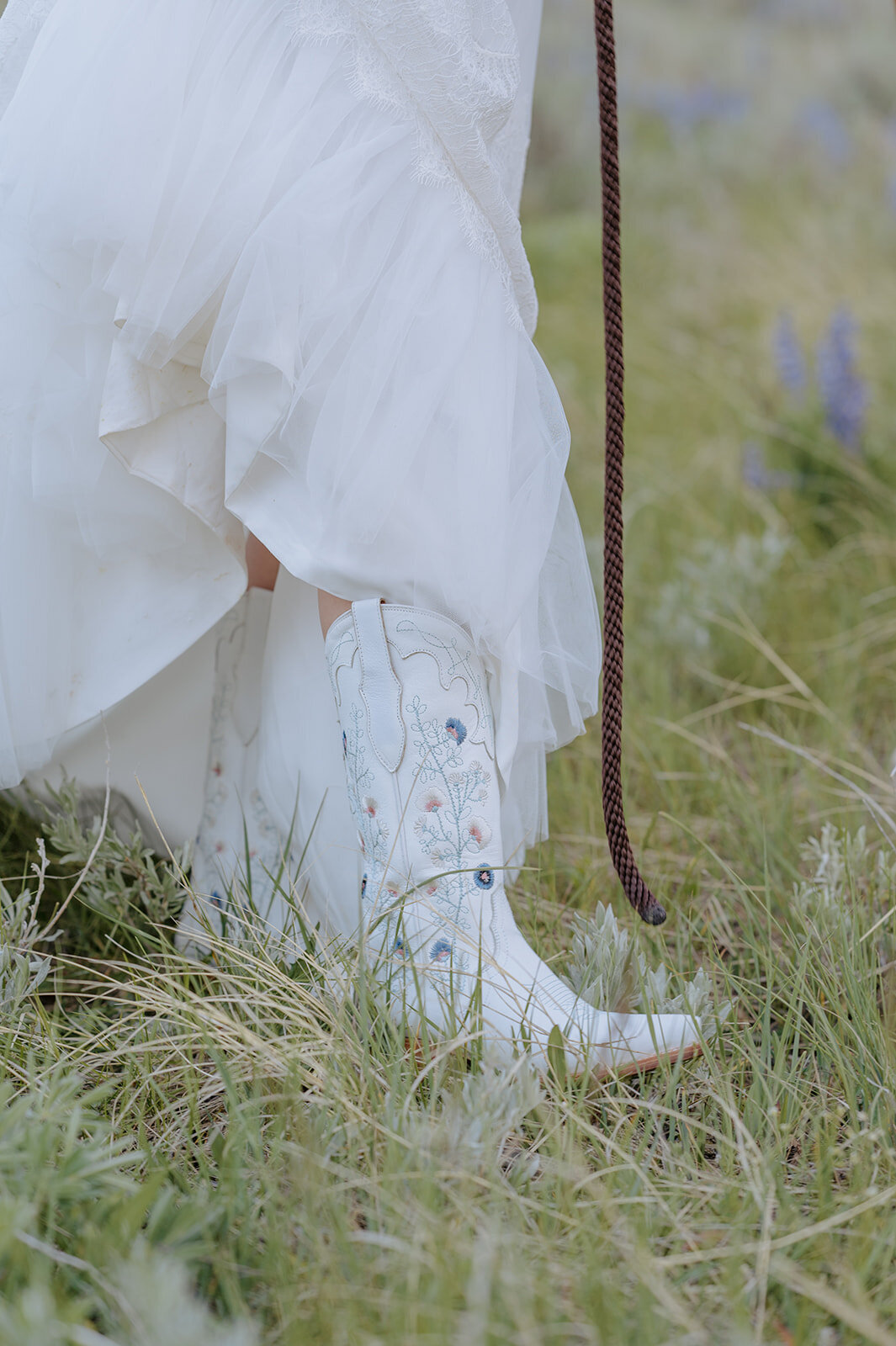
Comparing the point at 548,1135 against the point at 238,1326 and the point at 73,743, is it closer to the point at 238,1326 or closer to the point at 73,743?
the point at 238,1326

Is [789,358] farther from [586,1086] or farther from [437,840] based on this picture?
[586,1086]

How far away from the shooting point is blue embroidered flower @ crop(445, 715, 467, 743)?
3.94ft

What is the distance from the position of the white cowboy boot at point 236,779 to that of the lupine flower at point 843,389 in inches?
67.8

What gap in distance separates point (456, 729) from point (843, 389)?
1921mm

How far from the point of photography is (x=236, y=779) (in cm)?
155

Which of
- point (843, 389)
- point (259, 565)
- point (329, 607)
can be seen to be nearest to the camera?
point (329, 607)

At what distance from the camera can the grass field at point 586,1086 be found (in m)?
0.85

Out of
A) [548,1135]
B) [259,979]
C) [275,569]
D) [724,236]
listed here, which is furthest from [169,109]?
[724,236]

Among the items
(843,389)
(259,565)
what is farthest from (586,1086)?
(843,389)

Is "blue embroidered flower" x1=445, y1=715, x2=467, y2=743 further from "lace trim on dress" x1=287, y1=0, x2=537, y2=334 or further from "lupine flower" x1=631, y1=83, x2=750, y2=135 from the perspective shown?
"lupine flower" x1=631, y1=83, x2=750, y2=135

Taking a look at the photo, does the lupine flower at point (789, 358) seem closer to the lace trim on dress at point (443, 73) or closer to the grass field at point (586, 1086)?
the grass field at point (586, 1086)

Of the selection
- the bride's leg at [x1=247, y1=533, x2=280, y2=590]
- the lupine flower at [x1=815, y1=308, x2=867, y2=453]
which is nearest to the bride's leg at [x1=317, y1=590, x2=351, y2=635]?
the bride's leg at [x1=247, y1=533, x2=280, y2=590]

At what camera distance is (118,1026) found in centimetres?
124

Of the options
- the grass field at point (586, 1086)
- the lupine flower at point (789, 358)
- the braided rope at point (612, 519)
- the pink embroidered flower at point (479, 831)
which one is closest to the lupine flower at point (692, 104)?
the lupine flower at point (789, 358)
